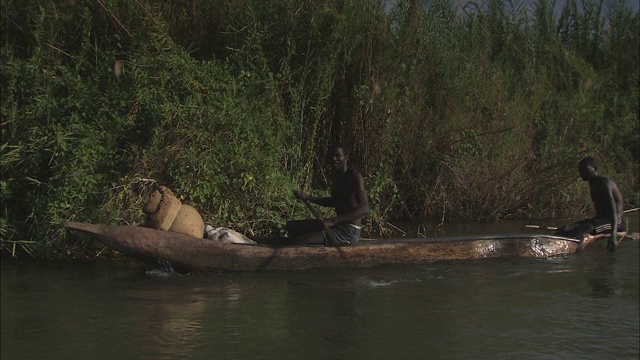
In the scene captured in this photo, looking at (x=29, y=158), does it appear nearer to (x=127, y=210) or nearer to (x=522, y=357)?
(x=127, y=210)

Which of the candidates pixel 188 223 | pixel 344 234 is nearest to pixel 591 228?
pixel 344 234

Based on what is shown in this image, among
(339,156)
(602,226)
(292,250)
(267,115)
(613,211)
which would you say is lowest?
(292,250)

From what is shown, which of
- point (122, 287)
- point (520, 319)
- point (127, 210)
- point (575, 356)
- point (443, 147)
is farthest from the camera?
point (443, 147)

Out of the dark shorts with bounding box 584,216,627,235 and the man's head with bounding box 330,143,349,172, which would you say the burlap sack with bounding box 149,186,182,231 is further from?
the dark shorts with bounding box 584,216,627,235

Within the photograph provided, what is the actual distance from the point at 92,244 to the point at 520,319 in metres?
4.02

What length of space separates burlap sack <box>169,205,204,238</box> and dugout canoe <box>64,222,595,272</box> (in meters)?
0.15

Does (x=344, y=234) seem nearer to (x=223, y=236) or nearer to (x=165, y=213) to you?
(x=223, y=236)

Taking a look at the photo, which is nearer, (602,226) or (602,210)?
(602,226)

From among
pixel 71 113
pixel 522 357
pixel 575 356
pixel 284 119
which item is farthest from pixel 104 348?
pixel 284 119

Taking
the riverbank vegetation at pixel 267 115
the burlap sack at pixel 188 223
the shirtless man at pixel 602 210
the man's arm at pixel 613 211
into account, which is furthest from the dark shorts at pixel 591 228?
the burlap sack at pixel 188 223

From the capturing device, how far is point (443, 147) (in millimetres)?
9430

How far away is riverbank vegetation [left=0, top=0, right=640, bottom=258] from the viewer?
744 cm

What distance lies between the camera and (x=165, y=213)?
6.61 meters

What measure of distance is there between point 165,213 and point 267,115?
1.93m
